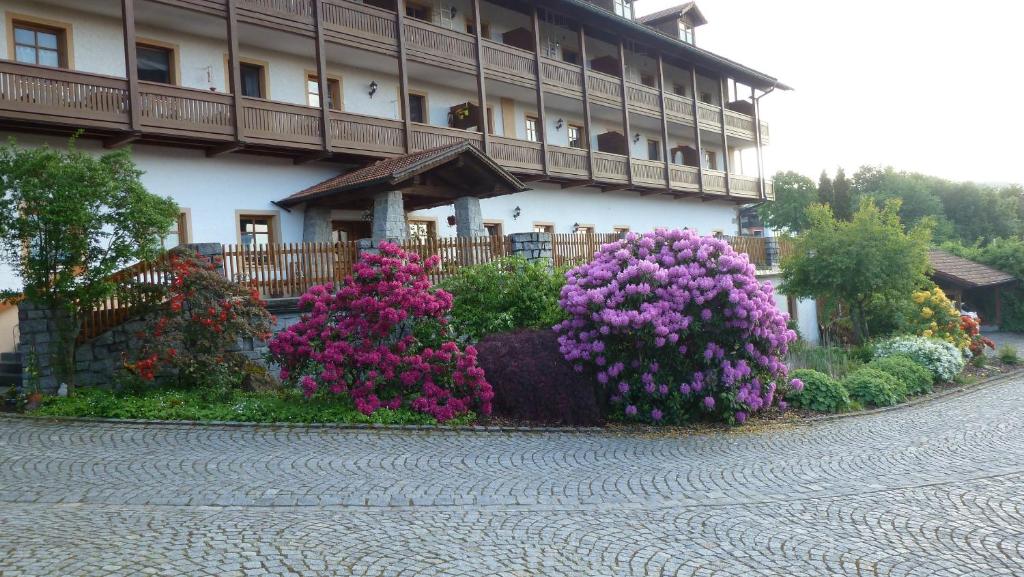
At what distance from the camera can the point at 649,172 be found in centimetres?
2719

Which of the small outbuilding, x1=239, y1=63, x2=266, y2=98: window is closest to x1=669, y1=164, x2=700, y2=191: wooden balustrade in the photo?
the small outbuilding

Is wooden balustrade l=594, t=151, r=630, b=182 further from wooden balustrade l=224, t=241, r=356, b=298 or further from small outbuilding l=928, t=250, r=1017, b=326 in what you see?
wooden balustrade l=224, t=241, r=356, b=298

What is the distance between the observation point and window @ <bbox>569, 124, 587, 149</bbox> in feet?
89.4

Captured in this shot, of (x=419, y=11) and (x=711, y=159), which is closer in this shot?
(x=419, y=11)

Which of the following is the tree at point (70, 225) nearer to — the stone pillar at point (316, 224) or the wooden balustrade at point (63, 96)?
the wooden balustrade at point (63, 96)

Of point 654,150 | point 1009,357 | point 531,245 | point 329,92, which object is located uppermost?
point 654,150

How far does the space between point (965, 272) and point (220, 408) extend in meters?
28.5

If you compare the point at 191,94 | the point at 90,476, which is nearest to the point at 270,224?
the point at 191,94

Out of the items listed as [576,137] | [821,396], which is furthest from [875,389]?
[576,137]

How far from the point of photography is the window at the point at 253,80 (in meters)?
18.1

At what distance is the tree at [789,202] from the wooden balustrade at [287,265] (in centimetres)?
6540

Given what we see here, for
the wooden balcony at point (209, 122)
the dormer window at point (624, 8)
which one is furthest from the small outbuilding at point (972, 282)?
the wooden balcony at point (209, 122)

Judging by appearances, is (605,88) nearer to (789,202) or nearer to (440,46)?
(440,46)

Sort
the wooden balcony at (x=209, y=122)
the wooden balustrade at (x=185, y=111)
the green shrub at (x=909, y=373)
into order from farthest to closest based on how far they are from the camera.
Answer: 1. the wooden balustrade at (x=185, y=111)
2. the green shrub at (x=909, y=373)
3. the wooden balcony at (x=209, y=122)
